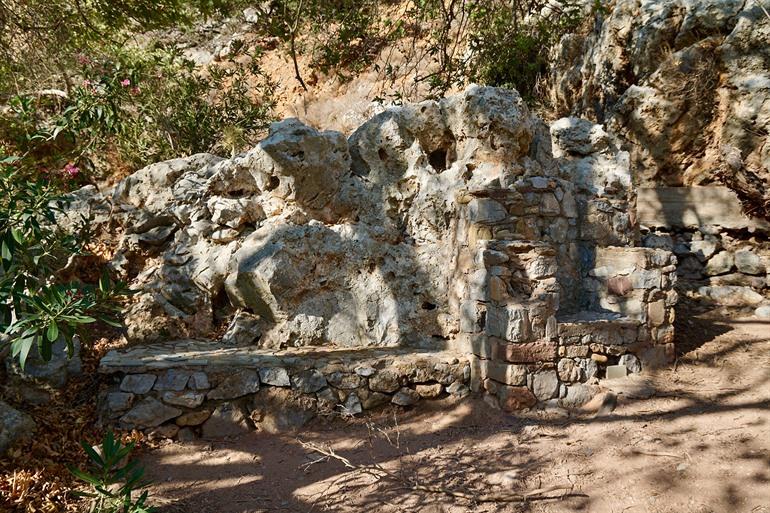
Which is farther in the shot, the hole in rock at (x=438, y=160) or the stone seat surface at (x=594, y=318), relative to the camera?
the hole in rock at (x=438, y=160)

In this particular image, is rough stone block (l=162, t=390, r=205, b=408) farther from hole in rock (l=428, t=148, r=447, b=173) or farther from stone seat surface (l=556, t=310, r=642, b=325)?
hole in rock (l=428, t=148, r=447, b=173)

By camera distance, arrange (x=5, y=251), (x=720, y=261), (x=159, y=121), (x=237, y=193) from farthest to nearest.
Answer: (x=159, y=121)
(x=720, y=261)
(x=237, y=193)
(x=5, y=251)

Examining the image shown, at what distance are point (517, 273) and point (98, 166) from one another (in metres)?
8.21

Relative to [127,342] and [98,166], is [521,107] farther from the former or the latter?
[98,166]

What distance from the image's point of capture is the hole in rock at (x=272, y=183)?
21.1 feet

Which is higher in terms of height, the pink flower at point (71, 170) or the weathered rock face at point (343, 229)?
the pink flower at point (71, 170)

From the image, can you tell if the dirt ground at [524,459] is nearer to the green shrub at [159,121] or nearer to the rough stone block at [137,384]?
the rough stone block at [137,384]

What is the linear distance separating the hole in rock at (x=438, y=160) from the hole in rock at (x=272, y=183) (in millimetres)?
1851

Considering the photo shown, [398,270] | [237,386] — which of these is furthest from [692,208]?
[237,386]

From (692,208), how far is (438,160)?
13.9 feet

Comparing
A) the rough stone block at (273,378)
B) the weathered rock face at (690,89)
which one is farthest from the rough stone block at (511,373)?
the weathered rock face at (690,89)

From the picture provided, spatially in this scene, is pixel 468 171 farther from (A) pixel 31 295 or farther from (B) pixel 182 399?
(A) pixel 31 295

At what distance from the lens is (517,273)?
17.2 ft

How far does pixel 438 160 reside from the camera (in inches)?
268
